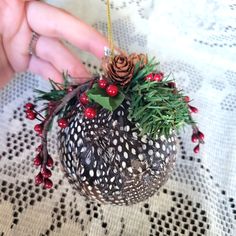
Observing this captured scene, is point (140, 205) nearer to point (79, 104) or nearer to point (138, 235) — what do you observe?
point (138, 235)

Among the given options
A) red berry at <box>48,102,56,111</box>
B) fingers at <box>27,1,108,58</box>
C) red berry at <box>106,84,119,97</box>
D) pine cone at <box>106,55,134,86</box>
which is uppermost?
fingers at <box>27,1,108,58</box>

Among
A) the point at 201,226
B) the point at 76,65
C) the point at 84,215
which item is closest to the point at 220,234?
the point at 201,226

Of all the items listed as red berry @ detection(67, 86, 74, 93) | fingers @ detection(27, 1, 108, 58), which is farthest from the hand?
red berry @ detection(67, 86, 74, 93)

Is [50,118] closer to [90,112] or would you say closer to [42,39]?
[90,112]

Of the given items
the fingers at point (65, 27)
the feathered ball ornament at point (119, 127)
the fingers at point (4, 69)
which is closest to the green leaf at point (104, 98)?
the feathered ball ornament at point (119, 127)

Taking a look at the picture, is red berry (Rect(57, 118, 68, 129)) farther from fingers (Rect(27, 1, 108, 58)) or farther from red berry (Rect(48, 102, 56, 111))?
fingers (Rect(27, 1, 108, 58))

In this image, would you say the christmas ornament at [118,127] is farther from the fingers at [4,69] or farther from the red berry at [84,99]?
the fingers at [4,69]
